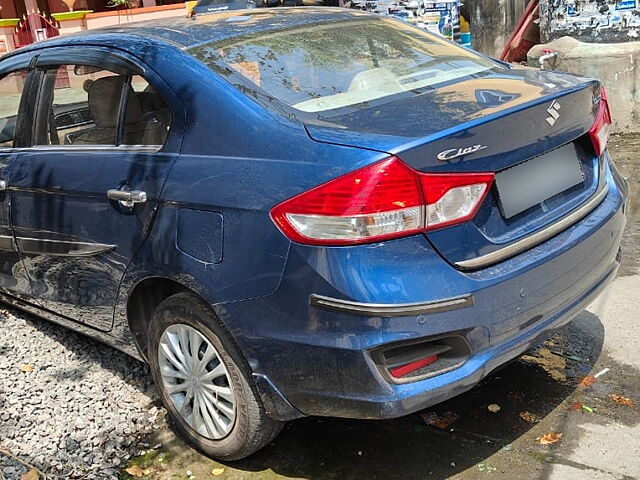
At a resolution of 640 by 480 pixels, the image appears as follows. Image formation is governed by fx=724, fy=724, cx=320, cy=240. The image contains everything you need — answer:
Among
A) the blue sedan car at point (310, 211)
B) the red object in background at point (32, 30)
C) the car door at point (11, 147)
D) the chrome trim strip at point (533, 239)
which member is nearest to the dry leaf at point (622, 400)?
the blue sedan car at point (310, 211)

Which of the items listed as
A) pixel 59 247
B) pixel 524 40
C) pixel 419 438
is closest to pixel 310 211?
pixel 419 438

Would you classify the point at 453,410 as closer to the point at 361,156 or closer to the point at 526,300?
the point at 526,300

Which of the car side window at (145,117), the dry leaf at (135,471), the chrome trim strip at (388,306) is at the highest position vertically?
the car side window at (145,117)

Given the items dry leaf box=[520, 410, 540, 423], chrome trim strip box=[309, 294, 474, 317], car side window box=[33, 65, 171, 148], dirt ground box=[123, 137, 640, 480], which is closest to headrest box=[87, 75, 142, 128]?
car side window box=[33, 65, 171, 148]

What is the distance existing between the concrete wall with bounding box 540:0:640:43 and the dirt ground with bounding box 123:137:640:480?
18.0ft

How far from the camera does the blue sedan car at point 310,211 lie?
7.64ft

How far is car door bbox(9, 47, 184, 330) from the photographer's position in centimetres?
290

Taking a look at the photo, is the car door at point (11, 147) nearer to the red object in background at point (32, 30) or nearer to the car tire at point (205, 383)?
the car tire at point (205, 383)

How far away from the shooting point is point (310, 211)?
2340mm

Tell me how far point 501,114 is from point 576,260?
662 mm

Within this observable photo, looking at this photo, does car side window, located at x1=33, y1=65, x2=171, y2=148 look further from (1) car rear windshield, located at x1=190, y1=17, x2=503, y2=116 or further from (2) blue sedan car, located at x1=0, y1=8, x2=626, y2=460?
(1) car rear windshield, located at x1=190, y1=17, x2=503, y2=116

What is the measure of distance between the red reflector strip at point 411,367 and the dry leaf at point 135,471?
4.10 ft

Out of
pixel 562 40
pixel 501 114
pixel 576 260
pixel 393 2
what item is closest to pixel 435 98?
pixel 501 114

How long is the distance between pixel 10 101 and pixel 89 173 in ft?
4.12
